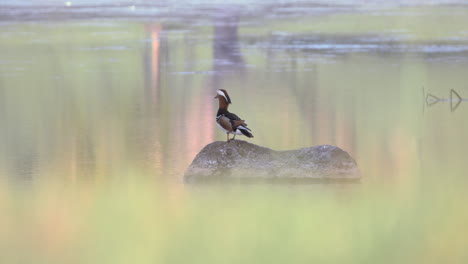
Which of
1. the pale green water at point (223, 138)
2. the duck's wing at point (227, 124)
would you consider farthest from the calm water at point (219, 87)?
the duck's wing at point (227, 124)

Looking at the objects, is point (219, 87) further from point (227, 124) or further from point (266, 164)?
point (227, 124)

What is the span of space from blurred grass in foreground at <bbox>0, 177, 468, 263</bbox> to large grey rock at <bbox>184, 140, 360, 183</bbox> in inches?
5.5

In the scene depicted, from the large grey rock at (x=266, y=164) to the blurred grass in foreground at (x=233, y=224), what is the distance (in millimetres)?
140

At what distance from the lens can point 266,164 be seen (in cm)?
1258

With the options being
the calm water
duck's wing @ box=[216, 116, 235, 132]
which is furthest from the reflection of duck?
the calm water

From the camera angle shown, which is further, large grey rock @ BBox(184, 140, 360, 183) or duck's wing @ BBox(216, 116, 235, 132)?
large grey rock @ BBox(184, 140, 360, 183)

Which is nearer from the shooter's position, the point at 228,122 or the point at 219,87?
the point at 228,122

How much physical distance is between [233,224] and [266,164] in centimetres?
138

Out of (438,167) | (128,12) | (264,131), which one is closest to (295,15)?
(128,12)

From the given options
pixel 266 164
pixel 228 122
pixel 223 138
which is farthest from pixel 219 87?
pixel 228 122

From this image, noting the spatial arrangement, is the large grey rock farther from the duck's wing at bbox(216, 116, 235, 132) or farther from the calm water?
the calm water

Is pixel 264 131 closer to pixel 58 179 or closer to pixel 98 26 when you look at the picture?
pixel 58 179

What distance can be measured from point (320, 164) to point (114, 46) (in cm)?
2226

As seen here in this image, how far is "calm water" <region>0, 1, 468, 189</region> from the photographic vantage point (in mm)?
15141
